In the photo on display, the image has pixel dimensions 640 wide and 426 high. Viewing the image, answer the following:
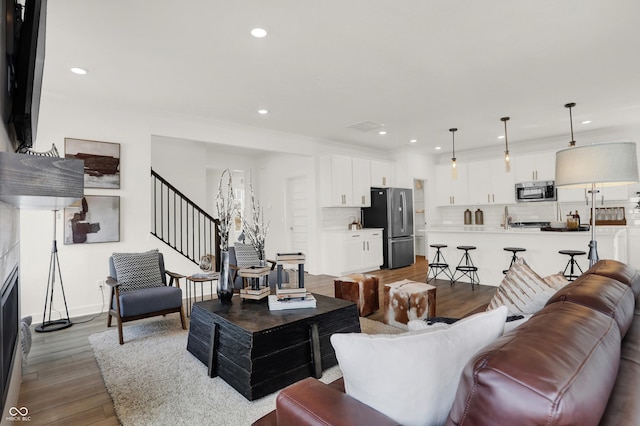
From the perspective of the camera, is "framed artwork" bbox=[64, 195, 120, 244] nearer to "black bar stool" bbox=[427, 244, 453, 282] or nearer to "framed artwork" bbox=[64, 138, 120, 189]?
"framed artwork" bbox=[64, 138, 120, 189]

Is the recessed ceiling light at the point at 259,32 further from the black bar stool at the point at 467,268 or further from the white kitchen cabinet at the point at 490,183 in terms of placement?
the white kitchen cabinet at the point at 490,183

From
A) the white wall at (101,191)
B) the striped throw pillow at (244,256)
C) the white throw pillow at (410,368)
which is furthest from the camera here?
the striped throw pillow at (244,256)

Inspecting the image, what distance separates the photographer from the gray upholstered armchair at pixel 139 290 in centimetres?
317

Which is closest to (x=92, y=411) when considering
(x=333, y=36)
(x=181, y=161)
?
(x=333, y=36)

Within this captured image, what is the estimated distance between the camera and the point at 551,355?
67 cm

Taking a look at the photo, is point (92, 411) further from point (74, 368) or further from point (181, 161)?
point (181, 161)

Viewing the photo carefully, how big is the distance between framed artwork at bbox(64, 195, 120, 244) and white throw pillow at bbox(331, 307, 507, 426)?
14.0 ft

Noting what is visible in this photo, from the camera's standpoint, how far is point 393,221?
7312 millimetres

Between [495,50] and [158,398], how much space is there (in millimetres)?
3890

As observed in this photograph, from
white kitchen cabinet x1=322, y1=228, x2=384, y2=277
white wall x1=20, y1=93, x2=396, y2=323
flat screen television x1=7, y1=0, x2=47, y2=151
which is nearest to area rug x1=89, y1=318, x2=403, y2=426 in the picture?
white wall x1=20, y1=93, x2=396, y2=323

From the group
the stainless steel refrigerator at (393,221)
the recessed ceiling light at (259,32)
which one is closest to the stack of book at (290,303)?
the recessed ceiling light at (259,32)

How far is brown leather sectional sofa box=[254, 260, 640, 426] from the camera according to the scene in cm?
60

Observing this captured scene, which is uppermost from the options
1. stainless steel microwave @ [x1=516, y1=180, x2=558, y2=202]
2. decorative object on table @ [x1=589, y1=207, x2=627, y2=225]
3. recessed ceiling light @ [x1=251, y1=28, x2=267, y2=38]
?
recessed ceiling light @ [x1=251, y1=28, x2=267, y2=38]

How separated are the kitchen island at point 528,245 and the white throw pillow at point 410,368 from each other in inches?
191
